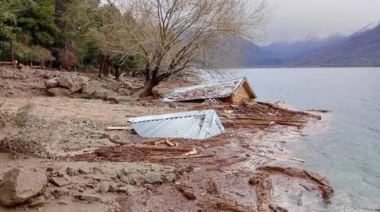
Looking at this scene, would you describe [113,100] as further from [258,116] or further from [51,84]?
[258,116]

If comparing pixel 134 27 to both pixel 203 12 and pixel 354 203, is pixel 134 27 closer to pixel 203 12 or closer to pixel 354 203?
pixel 203 12

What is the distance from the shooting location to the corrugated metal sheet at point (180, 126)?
485 inches

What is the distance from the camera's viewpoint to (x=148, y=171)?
816 centimetres

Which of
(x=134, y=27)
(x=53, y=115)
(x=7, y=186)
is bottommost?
(x=53, y=115)

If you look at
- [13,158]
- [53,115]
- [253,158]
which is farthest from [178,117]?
[13,158]

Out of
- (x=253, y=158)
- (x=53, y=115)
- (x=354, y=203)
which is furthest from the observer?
(x=53, y=115)

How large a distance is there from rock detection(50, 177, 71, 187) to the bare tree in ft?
55.5

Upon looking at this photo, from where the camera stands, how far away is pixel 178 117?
13.2 m

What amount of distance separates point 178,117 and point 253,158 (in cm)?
344

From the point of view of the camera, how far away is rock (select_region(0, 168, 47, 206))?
5977 mm

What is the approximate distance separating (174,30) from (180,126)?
1253cm

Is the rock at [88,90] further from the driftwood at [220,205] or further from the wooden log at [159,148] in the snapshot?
the driftwood at [220,205]

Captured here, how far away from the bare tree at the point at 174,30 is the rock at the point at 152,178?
16.0m

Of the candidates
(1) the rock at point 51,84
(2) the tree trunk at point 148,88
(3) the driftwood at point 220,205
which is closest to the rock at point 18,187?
(3) the driftwood at point 220,205
